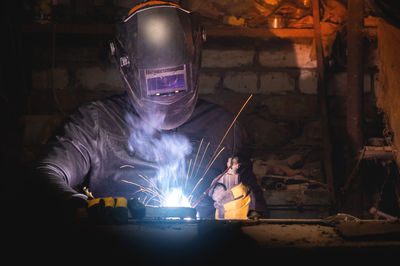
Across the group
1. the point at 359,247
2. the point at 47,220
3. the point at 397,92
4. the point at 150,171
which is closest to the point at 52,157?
the point at 150,171

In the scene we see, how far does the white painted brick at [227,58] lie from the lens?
336 centimetres

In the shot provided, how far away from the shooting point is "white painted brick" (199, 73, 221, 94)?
11.0 ft

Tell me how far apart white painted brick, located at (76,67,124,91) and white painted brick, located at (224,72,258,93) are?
100 cm

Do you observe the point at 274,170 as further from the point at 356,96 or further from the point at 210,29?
the point at 210,29

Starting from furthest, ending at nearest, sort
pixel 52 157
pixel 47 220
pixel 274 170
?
pixel 274 170 → pixel 52 157 → pixel 47 220

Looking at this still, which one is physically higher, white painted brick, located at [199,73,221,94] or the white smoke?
white painted brick, located at [199,73,221,94]

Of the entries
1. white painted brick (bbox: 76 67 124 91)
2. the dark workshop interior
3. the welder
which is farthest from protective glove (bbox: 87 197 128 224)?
white painted brick (bbox: 76 67 124 91)

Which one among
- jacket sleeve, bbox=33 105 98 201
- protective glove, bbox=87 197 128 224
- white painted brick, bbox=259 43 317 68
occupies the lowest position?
protective glove, bbox=87 197 128 224

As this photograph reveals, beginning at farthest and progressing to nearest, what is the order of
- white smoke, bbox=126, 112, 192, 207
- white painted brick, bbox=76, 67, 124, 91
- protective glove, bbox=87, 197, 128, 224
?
white painted brick, bbox=76, 67, 124, 91 → white smoke, bbox=126, 112, 192, 207 → protective glove, bbox=87, 197, 128, 224

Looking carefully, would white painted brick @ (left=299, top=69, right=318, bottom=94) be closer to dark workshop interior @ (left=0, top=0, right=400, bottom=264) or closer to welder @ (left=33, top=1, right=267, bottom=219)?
dark workshop interior @ (left=0, top=0, right=400, bottom=264)

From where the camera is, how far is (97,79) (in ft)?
10.8

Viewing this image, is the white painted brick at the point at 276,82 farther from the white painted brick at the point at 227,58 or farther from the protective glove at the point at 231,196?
the protective glove at the point at 231,196

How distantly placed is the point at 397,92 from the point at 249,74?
49.9 inches

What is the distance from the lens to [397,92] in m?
2.58
